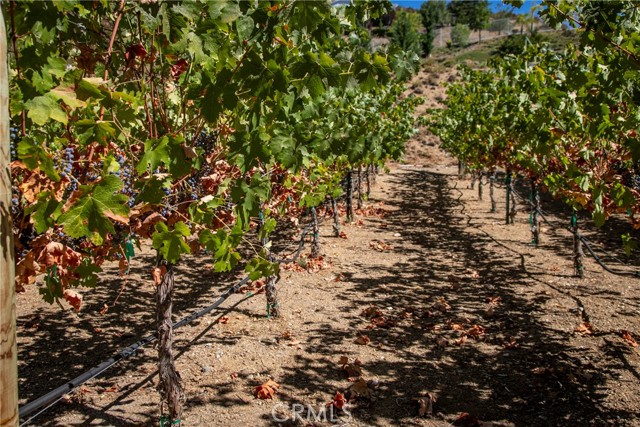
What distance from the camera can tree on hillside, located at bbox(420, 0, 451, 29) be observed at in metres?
90.0

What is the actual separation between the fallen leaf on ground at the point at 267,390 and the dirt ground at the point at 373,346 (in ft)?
0.25

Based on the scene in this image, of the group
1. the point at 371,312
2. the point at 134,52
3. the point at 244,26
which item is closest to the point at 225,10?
the point at 244,26

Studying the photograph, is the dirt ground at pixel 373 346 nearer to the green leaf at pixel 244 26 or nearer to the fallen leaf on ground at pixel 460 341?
the fallen leaf on ground at pixel 460 341

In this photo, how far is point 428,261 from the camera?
9.99 m

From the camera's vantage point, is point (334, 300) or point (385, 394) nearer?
point (385, 394)

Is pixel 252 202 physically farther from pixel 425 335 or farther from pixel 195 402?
pixel 425 335

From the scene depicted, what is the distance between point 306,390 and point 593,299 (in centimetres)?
500

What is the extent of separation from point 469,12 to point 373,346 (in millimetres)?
98400


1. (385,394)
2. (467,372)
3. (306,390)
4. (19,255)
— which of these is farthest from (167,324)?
(467,372)

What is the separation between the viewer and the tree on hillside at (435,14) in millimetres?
89963

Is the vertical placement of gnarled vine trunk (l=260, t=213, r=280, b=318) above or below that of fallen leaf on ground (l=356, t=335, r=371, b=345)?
above

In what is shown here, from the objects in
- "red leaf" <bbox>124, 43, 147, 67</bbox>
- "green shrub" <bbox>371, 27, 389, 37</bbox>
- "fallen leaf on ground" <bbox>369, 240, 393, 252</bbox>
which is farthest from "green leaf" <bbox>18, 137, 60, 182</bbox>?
"green shrub" <bbox>371, 27, 389, 37</bbox>

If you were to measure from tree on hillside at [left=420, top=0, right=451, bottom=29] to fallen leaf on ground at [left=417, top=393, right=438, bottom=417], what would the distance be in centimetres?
9249

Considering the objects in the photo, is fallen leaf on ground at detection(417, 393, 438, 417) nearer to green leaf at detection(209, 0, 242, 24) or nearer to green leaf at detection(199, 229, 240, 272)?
green leaf at detection(199, 229, 240, 272)
